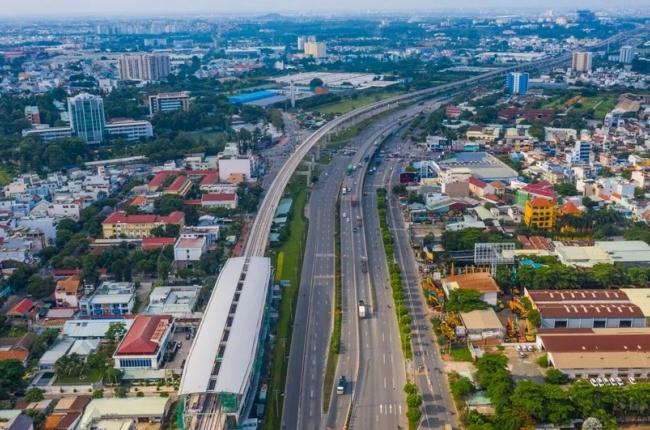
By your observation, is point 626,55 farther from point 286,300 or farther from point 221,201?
point 286,300

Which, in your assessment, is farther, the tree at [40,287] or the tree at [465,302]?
the tree at [40,287]

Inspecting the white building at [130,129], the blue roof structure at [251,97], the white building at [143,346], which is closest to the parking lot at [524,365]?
the white building at [143,346]

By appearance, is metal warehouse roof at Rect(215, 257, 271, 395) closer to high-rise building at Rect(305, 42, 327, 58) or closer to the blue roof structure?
the blue roof structure

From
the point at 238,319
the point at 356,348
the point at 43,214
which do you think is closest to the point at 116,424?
the point at 238,319

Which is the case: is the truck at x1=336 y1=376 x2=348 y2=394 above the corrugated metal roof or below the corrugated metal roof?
below

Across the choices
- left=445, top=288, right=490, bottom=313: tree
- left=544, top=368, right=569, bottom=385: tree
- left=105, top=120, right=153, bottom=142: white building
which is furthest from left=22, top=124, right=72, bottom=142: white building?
left=544, top=368, right=569, bottom=385: tree

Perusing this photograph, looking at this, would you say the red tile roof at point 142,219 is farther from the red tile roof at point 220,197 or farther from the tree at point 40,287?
the tree at point 40,287

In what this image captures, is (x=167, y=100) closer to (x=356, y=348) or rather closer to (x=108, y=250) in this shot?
(x=108, y=250)
